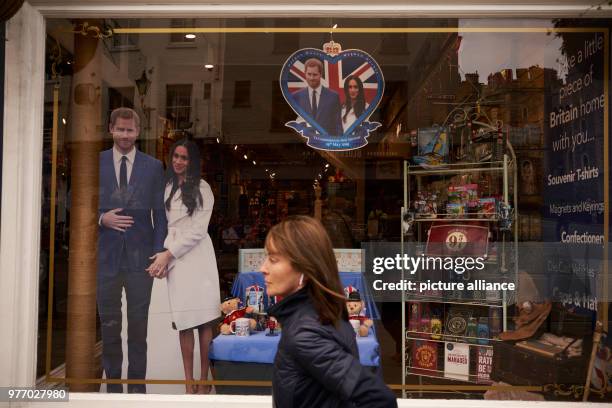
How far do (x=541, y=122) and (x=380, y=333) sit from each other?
2.11 m

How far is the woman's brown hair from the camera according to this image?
199cm

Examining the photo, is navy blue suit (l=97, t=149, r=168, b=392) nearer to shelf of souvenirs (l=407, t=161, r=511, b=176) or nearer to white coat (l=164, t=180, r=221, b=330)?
white coat (l=164, t=180, r=221, b=330)

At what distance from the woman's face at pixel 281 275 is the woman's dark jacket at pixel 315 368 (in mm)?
69

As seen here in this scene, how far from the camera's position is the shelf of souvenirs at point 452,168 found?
4.66 metres

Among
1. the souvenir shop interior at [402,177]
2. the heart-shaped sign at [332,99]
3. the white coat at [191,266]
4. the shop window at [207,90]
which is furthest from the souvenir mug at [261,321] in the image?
the shop window at [207,90]

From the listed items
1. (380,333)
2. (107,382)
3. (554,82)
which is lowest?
(107,382)

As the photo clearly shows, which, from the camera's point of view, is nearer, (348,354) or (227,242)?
(348,354)

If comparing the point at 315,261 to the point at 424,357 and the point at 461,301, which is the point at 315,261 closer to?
the point at 461,301

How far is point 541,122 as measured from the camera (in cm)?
465

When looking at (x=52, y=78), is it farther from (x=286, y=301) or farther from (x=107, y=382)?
(x=286, y=301)

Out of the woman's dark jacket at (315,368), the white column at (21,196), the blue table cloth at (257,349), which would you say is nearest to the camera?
the woman's dark jacket at (315,368)

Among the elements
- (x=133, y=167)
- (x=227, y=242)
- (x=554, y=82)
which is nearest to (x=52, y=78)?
(x=133, y=167)

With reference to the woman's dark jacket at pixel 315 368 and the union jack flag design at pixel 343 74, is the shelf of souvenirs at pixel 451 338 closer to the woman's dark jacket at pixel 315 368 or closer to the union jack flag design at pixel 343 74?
the union jack flag design at pixel 343 74

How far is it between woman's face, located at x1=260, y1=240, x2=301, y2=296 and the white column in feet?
8.96
